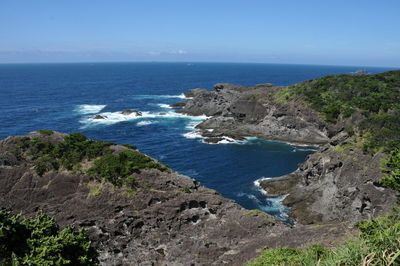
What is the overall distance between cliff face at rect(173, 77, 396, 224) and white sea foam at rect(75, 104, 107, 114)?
4667 cm

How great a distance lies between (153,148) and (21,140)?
133 feet

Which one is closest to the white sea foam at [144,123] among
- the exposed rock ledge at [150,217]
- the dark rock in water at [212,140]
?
the dark rock in water at [212,140]

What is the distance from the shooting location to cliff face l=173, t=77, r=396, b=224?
132 feet

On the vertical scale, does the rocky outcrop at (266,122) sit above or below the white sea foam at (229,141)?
above

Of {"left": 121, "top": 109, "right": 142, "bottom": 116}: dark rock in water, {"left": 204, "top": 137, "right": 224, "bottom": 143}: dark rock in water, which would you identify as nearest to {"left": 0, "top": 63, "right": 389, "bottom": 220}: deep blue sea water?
{"left": 204, "top": 137, "right": 224, "bottom": 143}: dark rock in water

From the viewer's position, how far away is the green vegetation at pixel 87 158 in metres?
31.8

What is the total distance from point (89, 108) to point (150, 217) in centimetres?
10005

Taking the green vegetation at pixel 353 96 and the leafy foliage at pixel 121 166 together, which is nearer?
the leafy foliage at pixel 121 166

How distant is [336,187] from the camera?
4456 cm

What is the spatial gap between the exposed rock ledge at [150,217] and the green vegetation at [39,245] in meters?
8.91

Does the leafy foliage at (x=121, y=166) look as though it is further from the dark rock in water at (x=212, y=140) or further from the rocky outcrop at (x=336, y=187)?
the dark rock in water at (x=212, y=140)

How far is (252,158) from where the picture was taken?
6838cm

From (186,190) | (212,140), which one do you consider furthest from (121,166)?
(212,140)

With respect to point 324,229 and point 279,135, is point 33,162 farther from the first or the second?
point 279,135
